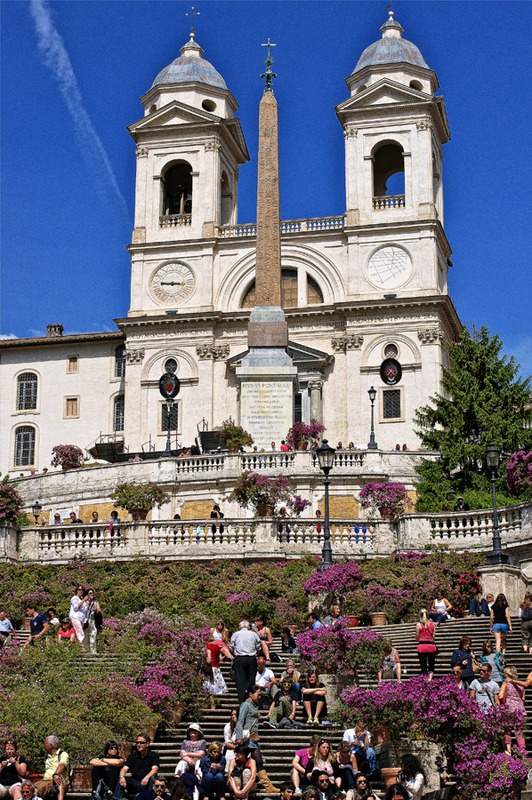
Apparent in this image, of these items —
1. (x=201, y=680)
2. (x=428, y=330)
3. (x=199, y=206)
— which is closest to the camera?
(x=201, y=680)

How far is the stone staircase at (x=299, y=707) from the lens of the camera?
69.3 ft

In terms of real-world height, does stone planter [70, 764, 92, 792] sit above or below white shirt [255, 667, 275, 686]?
below

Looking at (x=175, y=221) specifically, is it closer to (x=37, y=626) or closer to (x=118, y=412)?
(x=118, y=412)

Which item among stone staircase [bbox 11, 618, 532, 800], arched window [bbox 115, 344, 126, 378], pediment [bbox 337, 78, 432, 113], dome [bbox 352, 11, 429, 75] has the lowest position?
stone staircase [bbox 11, 618, 532, 800]

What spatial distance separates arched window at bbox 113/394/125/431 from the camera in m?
73.4

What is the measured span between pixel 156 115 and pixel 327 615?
49227mm

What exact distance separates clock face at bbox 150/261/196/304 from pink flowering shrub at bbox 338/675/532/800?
172 ft

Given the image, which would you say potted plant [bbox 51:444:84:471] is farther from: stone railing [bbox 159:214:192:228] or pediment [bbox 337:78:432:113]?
pediment [bbox 337:78:432:113]

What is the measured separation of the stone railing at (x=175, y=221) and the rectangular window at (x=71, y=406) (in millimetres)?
10057

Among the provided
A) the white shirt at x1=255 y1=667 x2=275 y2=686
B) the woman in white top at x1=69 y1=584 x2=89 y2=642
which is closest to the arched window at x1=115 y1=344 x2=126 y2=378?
the woman in white top at x1=69 y1=584 x2=89 y2=642

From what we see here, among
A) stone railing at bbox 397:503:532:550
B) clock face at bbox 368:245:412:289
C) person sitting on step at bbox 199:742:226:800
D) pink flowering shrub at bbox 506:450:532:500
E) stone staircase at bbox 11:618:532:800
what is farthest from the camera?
clock face at bbox 368:245:412:289

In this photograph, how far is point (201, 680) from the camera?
2362cm

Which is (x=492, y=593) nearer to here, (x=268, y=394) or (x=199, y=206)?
(x=268, y=394)

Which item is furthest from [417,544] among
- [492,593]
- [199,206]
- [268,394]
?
[199,206]
